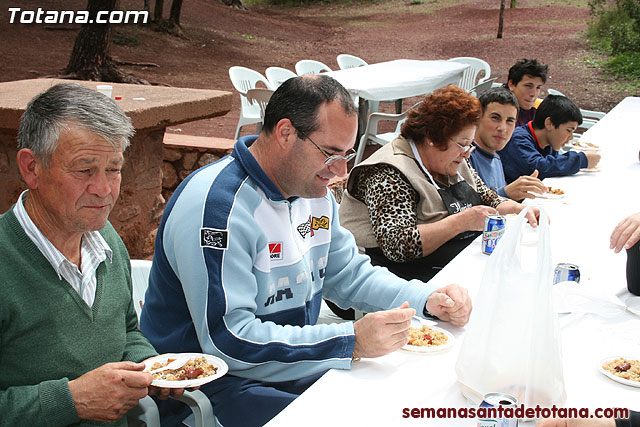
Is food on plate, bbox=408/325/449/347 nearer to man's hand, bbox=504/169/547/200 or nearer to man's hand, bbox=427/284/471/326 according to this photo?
man's hand, bbox=427/284/471/326

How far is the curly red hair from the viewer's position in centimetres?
294

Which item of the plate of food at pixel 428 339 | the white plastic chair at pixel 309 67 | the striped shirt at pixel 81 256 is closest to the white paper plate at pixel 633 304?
the plate of food at pixel 428 339

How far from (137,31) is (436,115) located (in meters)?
16.9

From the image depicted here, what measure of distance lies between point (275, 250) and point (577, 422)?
0.90 meters

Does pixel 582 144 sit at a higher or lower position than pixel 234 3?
lower

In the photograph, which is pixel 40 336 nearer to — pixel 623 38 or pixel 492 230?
pixel 492 230

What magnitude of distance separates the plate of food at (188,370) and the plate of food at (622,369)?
0.93m

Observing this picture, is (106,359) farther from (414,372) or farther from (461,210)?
(461,210)

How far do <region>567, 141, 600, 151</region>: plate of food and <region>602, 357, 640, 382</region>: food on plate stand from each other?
3180 millimetres

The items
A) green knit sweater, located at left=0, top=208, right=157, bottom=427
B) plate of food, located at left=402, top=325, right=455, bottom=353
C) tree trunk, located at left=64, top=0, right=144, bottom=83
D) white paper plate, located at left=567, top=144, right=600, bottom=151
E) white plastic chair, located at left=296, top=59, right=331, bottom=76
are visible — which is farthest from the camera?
tree trunk, located at left=64, top=0, right=144, bottom=83

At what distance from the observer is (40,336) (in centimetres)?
163

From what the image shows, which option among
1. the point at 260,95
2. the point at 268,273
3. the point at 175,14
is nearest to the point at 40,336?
the point at 268,273

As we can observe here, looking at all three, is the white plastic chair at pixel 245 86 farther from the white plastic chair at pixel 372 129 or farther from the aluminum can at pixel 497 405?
the aluminum can at pixel 497 405

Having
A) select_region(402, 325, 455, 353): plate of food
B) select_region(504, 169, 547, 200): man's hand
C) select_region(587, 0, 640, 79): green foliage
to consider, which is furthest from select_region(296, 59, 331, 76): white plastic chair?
select_region(587, 0, 640, 79): green foliage
